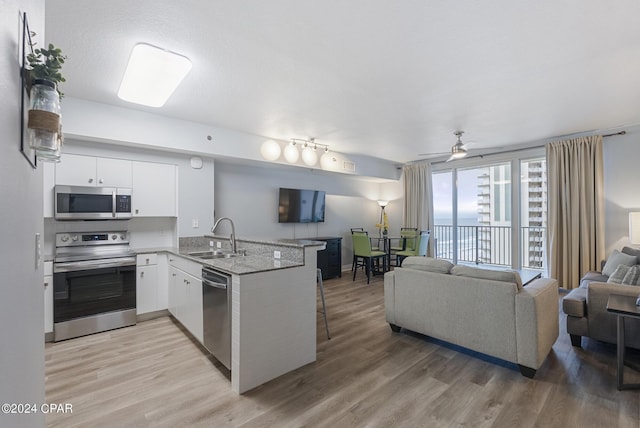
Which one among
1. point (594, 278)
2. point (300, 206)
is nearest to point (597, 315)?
point (594, 278)

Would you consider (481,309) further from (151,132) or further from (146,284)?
(151,132)

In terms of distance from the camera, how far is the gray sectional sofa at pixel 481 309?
7.41 ft

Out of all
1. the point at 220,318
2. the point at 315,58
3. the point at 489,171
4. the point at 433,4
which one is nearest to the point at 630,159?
the point at 489,171

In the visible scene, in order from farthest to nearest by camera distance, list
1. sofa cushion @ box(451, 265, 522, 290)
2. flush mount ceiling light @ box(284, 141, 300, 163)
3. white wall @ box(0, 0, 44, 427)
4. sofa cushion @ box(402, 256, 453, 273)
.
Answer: flush mount ceiling light @ box(284, 141, 300, 163) < sofa cushion @ box(402, 256, 453, 273) < sofa cushion @ box(451, 265, 522, 290) < white wall @ box(0, 0, 44, 427)

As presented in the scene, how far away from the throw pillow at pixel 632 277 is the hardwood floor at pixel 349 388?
0.65m

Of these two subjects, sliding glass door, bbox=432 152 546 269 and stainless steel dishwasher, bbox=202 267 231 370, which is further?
sliding glass door, bbox=432 152 546 269

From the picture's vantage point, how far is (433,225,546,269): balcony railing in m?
5.72

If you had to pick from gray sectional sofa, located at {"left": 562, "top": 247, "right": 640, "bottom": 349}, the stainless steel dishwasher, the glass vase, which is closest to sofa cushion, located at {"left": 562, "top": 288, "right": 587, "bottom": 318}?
gray sectional sofa, located at {"left": 562, "top": 247, "right": 640, "bottom": 349}

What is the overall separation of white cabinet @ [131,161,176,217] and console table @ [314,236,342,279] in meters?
2.83

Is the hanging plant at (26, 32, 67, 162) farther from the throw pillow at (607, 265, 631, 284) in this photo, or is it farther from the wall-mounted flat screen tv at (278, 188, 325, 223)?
the wall-mounted flat screen tv at (278, 188, 325, 223)

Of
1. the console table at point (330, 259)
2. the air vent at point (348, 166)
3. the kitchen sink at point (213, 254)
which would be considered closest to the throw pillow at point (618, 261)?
the air vent at point (348, 166)

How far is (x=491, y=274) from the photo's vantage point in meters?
2.49

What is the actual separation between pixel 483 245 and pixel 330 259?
3.50m

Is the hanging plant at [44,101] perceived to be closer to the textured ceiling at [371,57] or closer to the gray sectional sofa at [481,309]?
the textured ceiling at [371,57]
